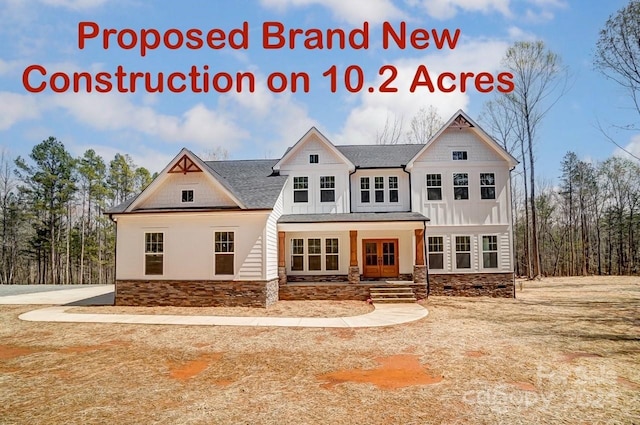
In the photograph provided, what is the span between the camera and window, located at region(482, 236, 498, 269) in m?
18.3

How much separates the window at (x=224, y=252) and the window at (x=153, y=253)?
2.26 metres

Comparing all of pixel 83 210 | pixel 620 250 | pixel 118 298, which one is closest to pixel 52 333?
pixel 118 298

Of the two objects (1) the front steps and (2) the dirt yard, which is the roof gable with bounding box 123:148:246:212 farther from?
(1) the front steps

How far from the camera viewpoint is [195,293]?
15578 mm

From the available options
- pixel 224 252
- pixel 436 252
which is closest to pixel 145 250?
pixel 224 252

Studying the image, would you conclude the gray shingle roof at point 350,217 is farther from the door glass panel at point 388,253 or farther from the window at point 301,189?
the door glass panel at point 388,253

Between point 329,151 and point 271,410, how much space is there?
14589mm

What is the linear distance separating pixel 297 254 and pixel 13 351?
1149 cm

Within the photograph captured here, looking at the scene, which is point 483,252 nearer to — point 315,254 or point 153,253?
point 315,254

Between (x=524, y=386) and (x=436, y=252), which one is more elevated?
(x=436, y=252)

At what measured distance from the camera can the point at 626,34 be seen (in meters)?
16.7

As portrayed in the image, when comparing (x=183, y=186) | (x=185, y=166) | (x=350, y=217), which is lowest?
(x=350, y=217)

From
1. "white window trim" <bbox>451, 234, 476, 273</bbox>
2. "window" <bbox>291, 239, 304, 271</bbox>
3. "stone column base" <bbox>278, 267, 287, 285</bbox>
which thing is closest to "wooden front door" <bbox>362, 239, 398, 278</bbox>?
"white window trim" <bbox>451, 234, 476, 273</bbox>

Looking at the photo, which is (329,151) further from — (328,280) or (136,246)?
(136,246)
